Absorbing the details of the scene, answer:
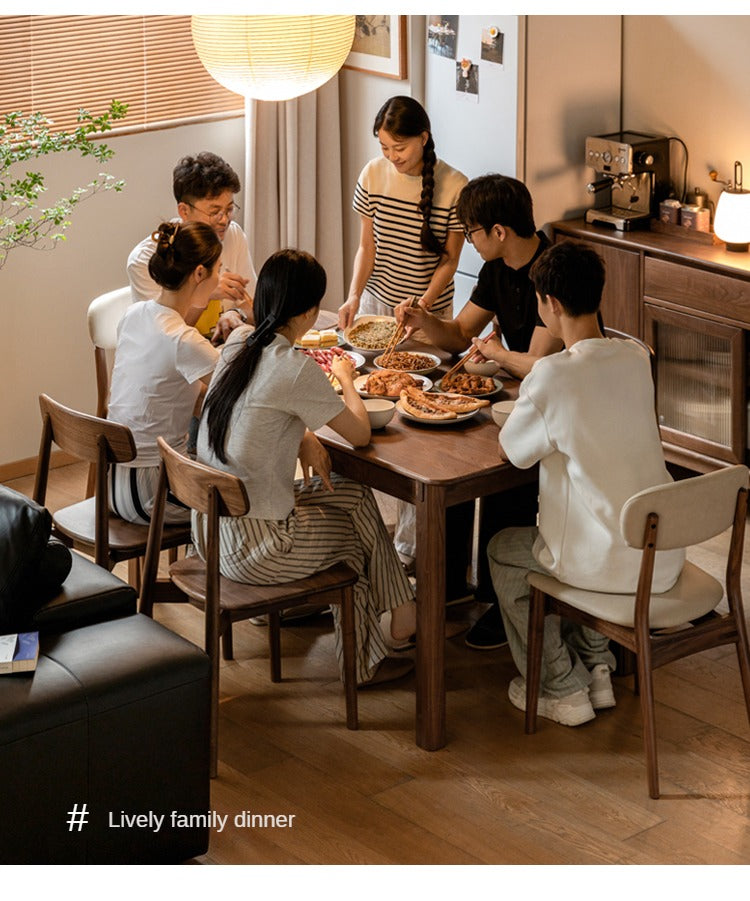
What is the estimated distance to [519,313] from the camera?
3.74 metres

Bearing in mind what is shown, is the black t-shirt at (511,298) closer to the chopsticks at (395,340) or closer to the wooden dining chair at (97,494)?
the chopsticks at (395,340)

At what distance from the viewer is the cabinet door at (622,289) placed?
4.77 metres

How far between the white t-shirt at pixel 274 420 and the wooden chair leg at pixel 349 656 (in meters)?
0.27

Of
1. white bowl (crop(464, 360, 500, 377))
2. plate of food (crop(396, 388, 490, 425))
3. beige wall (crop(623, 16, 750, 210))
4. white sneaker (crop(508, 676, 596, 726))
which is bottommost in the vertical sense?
white sneaker (crop(508, 676, 596, 726))

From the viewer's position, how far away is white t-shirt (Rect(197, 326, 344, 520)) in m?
3.13

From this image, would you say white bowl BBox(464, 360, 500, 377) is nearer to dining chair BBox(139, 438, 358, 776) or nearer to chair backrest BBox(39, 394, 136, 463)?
dining chair BBox(139, 438, 358, 776)

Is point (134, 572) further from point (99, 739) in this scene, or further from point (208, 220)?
point (99, 739)

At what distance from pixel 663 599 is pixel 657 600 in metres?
0.02

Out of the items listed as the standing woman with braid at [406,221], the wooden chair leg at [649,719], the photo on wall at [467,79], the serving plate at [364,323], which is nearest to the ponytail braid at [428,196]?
the standing woman with braid at [406,221]

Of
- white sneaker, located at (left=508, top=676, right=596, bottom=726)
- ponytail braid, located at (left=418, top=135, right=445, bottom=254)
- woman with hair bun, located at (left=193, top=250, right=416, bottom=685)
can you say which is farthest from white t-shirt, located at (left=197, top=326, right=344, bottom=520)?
ponytail braid, located at (left=418, top=135, right=445, bottom=254)

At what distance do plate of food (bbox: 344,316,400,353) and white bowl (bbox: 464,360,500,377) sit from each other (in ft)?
1.04

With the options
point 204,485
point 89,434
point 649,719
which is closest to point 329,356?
point 89,434

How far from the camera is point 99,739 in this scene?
8.84ft
